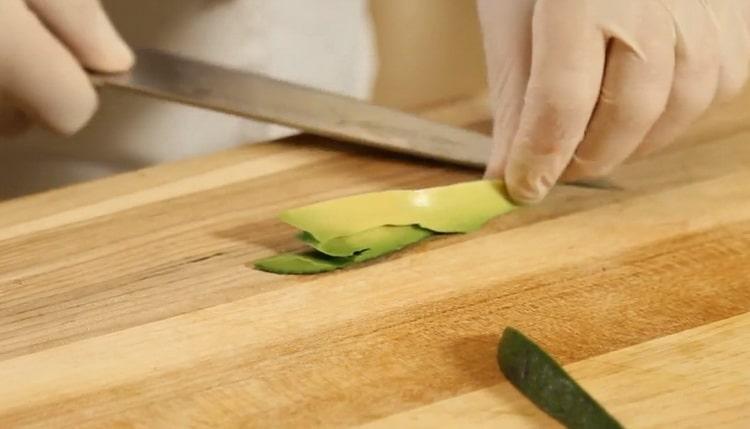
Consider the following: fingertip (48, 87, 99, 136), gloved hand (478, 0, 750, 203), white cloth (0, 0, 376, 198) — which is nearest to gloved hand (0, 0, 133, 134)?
fingertip (48, 87, 99, 136)

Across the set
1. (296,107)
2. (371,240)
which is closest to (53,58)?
(296,107)

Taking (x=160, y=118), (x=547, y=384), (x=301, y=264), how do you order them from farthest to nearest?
(x=160, y=118) → (x=301, y=264) → (x=547, y=384)

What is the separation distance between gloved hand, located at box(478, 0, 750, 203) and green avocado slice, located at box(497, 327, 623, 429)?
8.3 inches

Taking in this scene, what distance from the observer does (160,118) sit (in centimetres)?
110

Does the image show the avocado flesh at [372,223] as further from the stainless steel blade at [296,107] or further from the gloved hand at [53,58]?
the gloved hand at [53,58]

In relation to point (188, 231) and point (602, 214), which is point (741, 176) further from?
point (188, 231)

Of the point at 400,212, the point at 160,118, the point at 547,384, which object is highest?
the point at 160,118

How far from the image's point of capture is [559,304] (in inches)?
28.0

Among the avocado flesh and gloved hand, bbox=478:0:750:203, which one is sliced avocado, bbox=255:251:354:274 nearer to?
the avocado flesh

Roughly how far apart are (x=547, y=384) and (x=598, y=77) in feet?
0.94

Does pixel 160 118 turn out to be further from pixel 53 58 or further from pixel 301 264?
pixel 301 264

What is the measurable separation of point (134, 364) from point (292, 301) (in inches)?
4.8

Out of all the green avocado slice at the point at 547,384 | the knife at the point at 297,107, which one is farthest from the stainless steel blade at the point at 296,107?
the green avocado slice at the point at 547,384

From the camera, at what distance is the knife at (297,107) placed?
91 centimetres
